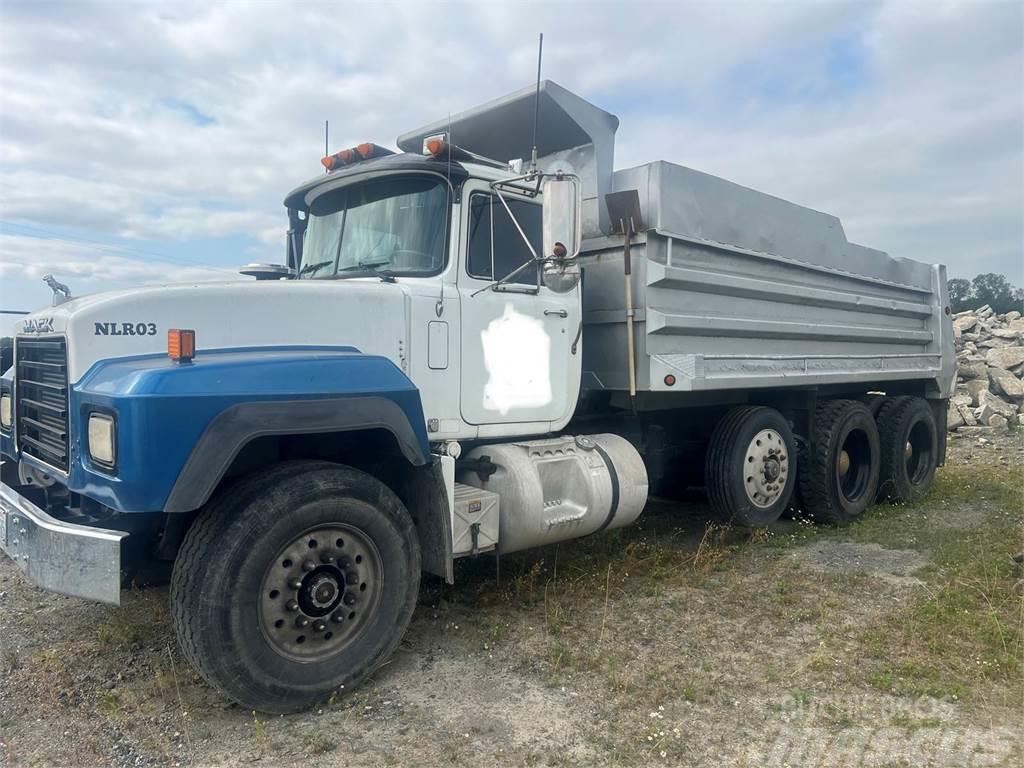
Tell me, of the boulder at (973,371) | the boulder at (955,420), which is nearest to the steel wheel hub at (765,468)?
the boulder at (955,420)

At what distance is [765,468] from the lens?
21.7 ft

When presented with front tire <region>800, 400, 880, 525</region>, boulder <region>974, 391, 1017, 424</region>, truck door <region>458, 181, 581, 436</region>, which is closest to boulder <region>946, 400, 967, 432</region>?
boulder <region>974, 391, 1017, 424</region>

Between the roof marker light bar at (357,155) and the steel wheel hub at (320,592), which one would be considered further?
the roof marker light bar at (357,155)

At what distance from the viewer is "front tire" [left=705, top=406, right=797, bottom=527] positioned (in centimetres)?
632

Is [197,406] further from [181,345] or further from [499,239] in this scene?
[499,239]

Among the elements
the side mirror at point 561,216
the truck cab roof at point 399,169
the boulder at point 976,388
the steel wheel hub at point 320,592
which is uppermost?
the truck cab roof at point 399,169

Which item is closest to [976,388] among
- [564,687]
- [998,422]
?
[998,422]

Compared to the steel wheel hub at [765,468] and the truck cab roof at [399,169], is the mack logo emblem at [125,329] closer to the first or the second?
the truck cab roof at [399,169]

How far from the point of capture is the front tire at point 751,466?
6324 millimetres

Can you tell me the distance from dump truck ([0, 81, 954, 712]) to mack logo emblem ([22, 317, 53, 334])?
22mm

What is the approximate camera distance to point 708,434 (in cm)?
678

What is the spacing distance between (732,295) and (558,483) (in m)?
2.28

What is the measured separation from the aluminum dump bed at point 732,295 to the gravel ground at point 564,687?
158 cm

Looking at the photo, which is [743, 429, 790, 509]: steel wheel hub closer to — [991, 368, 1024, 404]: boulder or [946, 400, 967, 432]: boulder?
[946, 400, 967, 432]: boulder
